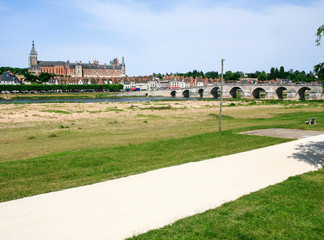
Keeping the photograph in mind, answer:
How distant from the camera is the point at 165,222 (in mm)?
6766

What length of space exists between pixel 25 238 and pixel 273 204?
5.75m

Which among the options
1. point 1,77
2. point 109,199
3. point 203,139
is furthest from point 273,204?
point 1,77

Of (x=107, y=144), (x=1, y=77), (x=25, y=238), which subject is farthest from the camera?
(x=1, y=77)

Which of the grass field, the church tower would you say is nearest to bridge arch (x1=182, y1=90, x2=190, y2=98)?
the grass field

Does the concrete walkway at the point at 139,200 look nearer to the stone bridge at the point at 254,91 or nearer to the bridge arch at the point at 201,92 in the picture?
the stone bridge at the point at 254,91

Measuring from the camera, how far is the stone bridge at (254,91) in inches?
3472

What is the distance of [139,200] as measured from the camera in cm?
808

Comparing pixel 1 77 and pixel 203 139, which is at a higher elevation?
pixel 1 77

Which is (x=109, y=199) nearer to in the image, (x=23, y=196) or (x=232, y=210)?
(x=23, y=196)

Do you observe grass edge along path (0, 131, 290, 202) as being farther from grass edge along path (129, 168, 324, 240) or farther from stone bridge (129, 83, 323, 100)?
stone bridge (129, 83, 323, 100)

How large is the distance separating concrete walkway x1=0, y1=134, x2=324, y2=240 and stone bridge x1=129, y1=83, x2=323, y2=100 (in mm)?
79552

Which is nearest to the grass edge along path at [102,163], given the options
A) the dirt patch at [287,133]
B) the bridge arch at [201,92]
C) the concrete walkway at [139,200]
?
the concrete walkway at [139,200]

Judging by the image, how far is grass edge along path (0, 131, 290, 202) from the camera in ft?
31.9

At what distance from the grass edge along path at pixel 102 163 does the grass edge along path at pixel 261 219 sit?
4.22 metres
